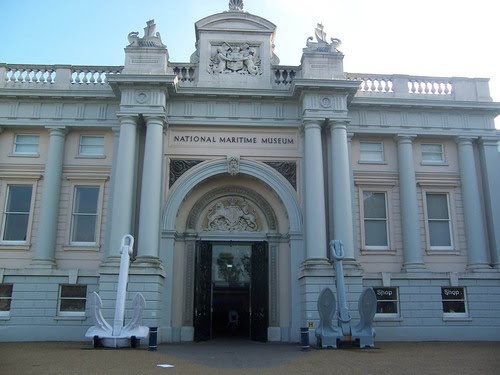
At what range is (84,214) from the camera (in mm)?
19391

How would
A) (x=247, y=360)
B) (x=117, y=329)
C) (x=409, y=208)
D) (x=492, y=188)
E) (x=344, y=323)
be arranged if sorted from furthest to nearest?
(x=492, y=188) → (x=409, y=208) → (x=344, y=323) → (x=117, y=329) → (x=247, y=360)

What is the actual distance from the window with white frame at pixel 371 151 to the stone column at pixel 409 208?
2.40ft

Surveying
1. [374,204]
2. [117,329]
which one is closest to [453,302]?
[374,204]

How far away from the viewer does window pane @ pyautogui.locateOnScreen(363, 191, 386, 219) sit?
20031mm

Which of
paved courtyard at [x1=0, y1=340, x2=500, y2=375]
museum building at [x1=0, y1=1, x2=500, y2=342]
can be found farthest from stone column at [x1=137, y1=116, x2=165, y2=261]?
paved courtyard at [x1=0, y1=340, x2=500, y2=375]

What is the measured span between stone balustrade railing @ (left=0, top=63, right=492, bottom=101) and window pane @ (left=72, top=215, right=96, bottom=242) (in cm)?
525

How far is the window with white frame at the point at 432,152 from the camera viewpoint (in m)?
20.8

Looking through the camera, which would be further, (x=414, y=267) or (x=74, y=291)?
(x=414, y=267)

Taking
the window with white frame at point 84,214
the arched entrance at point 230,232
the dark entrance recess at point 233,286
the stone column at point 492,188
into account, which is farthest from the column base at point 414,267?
the window with white frame at point 84,214

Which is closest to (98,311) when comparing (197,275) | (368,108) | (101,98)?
(197,275)

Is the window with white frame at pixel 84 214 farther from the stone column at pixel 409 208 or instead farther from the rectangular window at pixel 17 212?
the stone column at pixel 409 208

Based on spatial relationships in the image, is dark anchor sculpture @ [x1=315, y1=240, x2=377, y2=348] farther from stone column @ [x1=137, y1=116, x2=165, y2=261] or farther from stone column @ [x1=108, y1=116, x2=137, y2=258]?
stone column @ [x1=108, y1=116, x2=137, y2=258]

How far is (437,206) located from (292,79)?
7.63 meters

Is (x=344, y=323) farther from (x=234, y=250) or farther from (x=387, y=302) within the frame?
(x=234, y=250)
